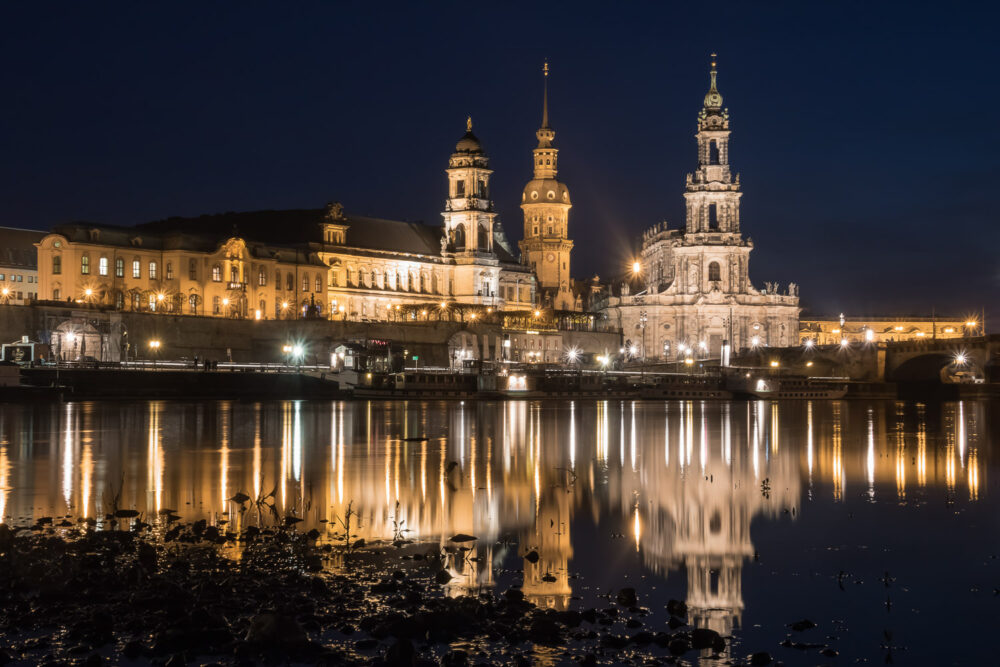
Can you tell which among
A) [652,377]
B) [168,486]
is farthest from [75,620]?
[652,377]

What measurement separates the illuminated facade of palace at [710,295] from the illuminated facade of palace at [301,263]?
19606mm

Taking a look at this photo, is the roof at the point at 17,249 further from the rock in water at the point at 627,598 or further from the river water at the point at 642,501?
the rock in water at the point at 627,598

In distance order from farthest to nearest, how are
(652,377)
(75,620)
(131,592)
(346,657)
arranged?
(652,377), (131,592), (75,620), (346,657)

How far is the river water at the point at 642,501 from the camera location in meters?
17.6

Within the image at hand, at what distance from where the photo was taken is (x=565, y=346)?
144 m

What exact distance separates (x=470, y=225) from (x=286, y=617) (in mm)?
137756

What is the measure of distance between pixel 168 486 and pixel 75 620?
1342 cm

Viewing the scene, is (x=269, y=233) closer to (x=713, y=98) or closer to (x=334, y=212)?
(x=334, y=212)

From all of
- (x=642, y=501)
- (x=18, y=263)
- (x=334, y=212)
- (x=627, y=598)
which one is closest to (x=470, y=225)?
(x=334, y=212)

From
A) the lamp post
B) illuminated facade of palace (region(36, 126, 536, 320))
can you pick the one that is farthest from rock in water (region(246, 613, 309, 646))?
illuminated facade of palace (region(36, 126, 536, 320))

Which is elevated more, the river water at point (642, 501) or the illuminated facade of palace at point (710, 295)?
the illuminated facade of palace at point (710, 295)

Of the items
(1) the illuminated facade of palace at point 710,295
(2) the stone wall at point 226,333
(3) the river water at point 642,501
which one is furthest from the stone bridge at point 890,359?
(3) the river water at point 642,501

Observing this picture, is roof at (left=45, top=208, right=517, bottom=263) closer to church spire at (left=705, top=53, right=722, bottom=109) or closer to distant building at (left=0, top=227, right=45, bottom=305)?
distant building at (left=0, top=227, right=45, bottom=305)

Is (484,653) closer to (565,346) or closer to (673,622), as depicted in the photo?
(673,622)
